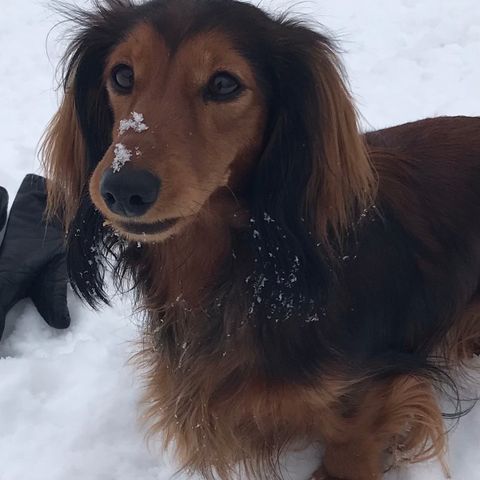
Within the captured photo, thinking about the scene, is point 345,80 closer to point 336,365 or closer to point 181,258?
point 181,258

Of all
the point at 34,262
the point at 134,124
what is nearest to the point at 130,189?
the point at 134,124

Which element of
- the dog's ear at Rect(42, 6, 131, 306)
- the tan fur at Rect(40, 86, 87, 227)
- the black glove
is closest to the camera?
the dog's ear at Rect(42, 6, 131, 306)

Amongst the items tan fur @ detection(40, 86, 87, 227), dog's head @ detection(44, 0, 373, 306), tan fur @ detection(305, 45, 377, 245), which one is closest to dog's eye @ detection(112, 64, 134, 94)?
dog's head @ detection(44, 0, 373, 306)

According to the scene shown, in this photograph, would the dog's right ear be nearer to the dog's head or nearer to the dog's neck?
the dog's head

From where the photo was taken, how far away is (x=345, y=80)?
6.98ft

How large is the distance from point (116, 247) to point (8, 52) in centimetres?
373

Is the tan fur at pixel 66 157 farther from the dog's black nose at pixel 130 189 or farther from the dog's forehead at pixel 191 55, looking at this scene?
the dog's black nose at pixel 130 189

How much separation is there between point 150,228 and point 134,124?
0.80 ft

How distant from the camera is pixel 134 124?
177 centimetres

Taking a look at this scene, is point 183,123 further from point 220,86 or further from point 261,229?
point 261,229

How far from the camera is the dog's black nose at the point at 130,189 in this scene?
166 centimetres

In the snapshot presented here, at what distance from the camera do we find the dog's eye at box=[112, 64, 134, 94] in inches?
76.8

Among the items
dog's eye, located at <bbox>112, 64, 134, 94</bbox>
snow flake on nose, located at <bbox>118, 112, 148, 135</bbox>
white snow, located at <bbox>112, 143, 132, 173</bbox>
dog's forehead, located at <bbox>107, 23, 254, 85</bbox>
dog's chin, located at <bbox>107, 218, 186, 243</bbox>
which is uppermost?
dog's forehead, located at <bbox>107, 23, 254, 85</bbox>

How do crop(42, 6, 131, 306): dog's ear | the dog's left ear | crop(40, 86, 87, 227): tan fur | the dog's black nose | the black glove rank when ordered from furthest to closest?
the black glove < crop(40, 86, 87, 227): tan fur < crop(42, 6, 131, 306): dog's ear < the dog's left ear < the dog's black nose
